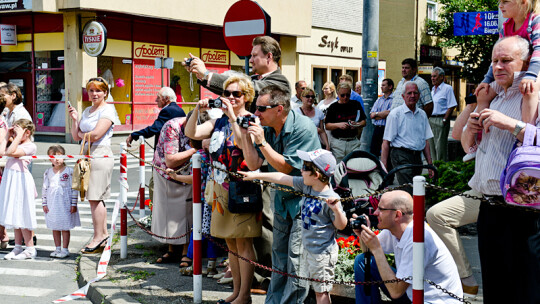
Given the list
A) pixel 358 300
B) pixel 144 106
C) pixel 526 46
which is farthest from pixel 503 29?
pixel 144 106

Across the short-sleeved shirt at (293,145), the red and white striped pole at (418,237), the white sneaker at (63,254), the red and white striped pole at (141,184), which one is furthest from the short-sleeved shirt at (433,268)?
the red and white striped pole at (141,184)

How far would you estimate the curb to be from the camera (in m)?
6.11

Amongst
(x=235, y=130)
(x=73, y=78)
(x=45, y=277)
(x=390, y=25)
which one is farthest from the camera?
(x=390, y=25)

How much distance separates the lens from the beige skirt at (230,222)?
574cm

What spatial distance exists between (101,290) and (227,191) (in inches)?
66.7

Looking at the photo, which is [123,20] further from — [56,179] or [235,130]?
[235,130]

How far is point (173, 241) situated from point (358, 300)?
3.10 m

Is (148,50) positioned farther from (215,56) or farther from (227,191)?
(227,191)

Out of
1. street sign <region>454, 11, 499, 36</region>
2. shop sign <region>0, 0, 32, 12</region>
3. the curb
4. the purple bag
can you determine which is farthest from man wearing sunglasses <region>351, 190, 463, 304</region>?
shop sign <region>0, 0, 32, 12</region>

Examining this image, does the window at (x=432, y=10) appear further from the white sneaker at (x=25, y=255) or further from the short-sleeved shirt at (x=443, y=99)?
the white sneaker at (x=25, y=255)

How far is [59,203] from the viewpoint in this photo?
8.01 metres

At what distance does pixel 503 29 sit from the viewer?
4.32 meters

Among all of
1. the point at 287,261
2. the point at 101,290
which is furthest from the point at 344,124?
the point at 287,261

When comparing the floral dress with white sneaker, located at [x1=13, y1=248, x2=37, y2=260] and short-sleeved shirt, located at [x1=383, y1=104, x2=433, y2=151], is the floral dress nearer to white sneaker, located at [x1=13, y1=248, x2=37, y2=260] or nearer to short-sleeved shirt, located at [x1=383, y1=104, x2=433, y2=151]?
short-sleeved shirt, located at [x1=383, y1=104, x2=433, y2=151]
